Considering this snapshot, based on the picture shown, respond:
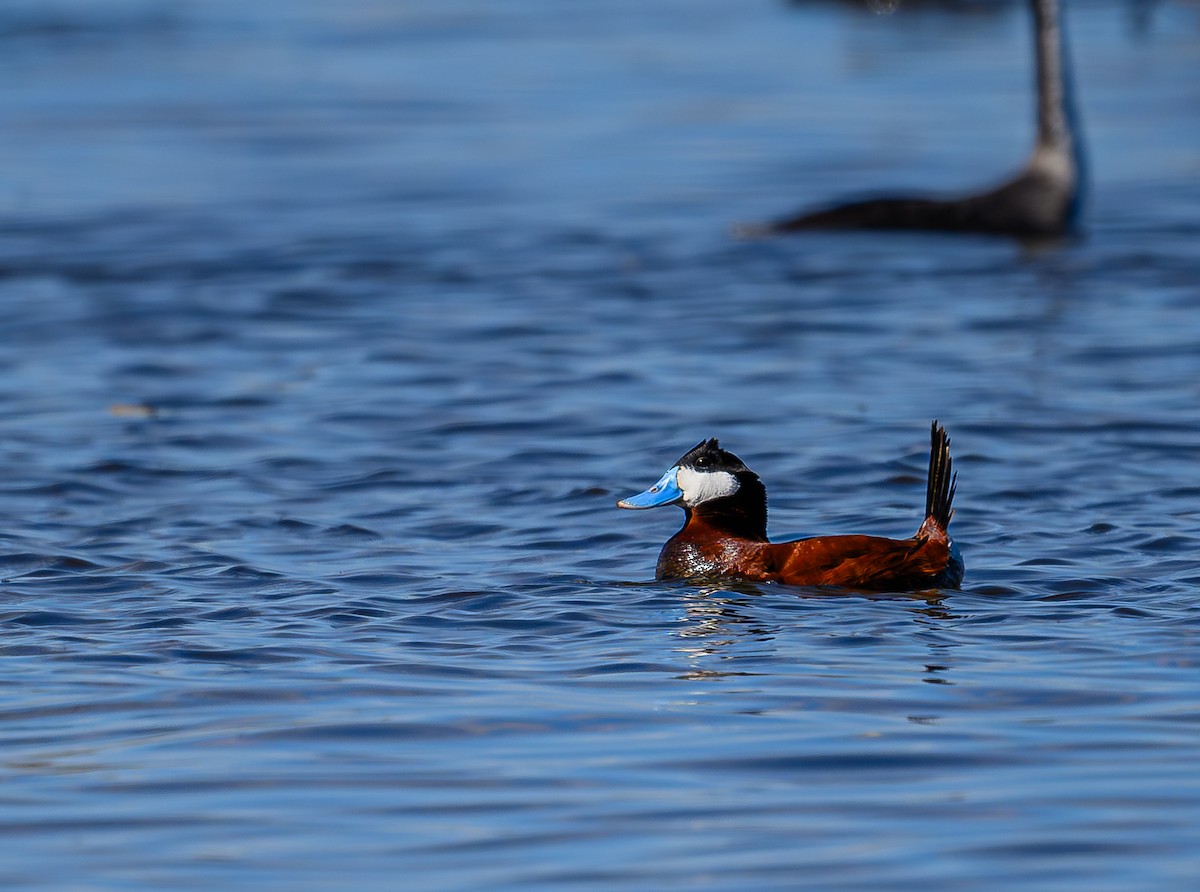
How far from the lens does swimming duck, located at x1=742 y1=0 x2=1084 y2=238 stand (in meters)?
16.3

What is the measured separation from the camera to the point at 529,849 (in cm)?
517

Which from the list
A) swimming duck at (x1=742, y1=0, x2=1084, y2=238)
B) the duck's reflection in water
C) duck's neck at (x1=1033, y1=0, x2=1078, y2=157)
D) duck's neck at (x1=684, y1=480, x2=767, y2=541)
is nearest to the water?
the duck's reflection in water

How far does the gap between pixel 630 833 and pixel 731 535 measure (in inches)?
114

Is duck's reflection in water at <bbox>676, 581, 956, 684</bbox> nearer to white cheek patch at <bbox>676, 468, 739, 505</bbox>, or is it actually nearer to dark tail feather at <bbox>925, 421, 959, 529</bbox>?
dark tail feather at <bbox>925, 421, 959, 529</bbox>

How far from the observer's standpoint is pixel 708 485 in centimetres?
814

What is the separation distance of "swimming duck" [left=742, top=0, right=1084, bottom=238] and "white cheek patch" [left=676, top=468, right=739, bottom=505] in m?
8.94

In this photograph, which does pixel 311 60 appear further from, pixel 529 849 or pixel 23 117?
pixel 529 849

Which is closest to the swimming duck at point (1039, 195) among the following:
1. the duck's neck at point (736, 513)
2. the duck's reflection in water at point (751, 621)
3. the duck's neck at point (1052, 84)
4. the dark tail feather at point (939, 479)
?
the duck's neck at point (1052, 84)

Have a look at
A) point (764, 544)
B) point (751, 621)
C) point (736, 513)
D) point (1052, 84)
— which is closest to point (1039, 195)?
point (1052, 84)

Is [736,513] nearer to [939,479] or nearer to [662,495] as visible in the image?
[662,495]

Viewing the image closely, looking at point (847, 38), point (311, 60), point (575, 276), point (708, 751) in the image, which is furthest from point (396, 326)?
point (847, 38)

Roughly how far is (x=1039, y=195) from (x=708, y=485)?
9107mm

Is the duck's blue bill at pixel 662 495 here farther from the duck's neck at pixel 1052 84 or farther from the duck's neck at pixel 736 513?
the duck's neck at pixel 1052 84

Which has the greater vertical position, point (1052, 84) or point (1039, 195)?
point (1052, 84)
